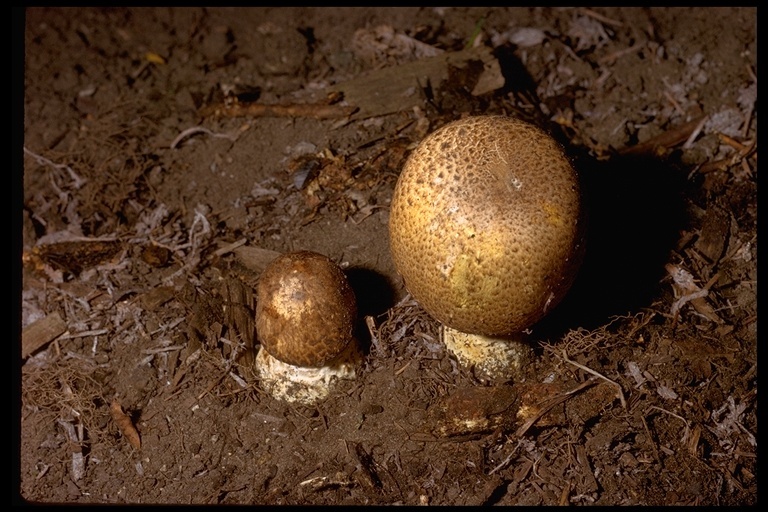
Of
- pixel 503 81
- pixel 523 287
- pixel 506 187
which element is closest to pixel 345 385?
pixel 523 287

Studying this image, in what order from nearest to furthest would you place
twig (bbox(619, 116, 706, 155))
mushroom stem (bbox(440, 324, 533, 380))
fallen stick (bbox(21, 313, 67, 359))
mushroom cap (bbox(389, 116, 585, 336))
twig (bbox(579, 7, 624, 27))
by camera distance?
mushroom cap (bbox(389, 116, 585, 336)), mushroom stem (bbox(440, 324, 533, 380)), fallen stick (bbox(21, 313, 67, 359)), twig (bbox(619, 116, 706, 155)), twig (bbox(579, 7, 624, 27))

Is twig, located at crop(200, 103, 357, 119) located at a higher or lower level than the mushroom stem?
higher

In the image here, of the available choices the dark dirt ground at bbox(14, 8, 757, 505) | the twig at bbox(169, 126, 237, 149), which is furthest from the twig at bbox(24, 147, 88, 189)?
the twig at bbox(169, 126, 237, 149)

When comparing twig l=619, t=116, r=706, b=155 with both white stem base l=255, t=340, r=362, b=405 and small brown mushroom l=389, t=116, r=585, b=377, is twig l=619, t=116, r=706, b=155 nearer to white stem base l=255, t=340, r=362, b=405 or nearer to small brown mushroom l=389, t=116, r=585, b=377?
small brown mushroom l=389, t=116, r=585, b=377

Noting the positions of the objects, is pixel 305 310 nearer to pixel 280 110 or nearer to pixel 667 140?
pixel 280 110

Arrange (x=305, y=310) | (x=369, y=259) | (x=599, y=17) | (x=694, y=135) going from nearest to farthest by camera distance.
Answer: (x=305, y=310) → (x=369, y=259) → (x=694, y=135) → (x=599, y=17)

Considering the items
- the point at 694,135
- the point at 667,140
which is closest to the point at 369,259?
the point at 667,140

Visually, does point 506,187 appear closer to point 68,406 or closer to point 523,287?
point 523,287
